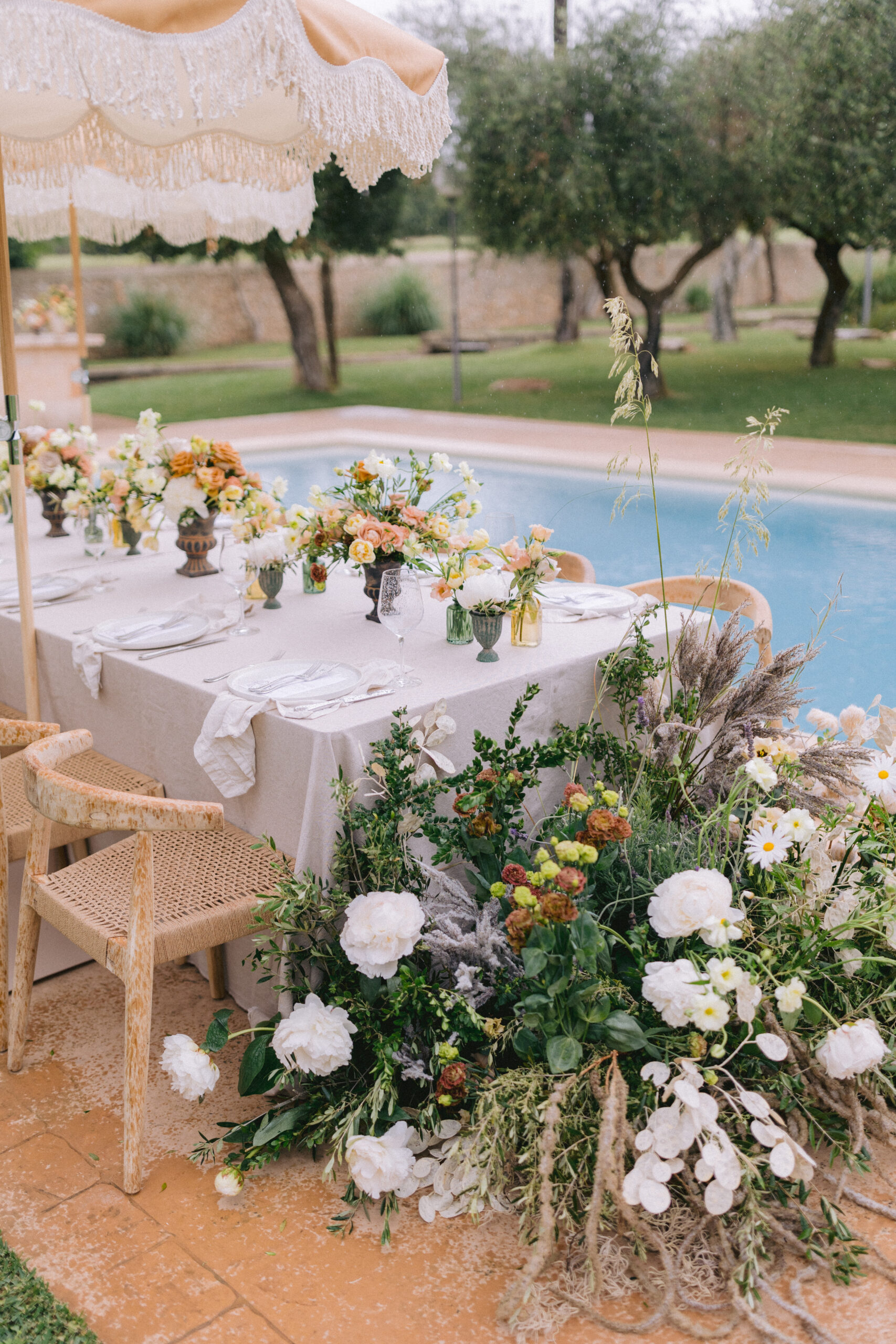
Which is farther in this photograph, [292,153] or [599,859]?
[292,153]

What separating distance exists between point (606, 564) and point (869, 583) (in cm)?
167

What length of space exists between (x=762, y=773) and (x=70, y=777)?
1438 mm

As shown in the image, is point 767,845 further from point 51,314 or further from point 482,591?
point 51,314

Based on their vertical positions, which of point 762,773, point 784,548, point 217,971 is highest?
point 762,773

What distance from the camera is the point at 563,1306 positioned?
5.34 ft

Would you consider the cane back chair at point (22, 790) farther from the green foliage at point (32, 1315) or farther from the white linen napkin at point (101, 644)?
the green foliage at point (32, 1315)

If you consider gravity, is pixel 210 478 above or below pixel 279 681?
above

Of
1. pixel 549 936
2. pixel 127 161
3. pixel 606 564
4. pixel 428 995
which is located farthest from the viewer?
pixel 606 564

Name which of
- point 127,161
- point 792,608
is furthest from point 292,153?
point 792,608

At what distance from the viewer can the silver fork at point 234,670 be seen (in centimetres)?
227

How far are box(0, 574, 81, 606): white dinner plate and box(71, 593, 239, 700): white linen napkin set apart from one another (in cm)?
34

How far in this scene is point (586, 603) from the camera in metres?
2.71

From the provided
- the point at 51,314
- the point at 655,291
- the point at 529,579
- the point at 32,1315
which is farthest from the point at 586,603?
the point at 655,291

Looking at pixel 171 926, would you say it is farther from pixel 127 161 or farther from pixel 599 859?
pixel 127 161
